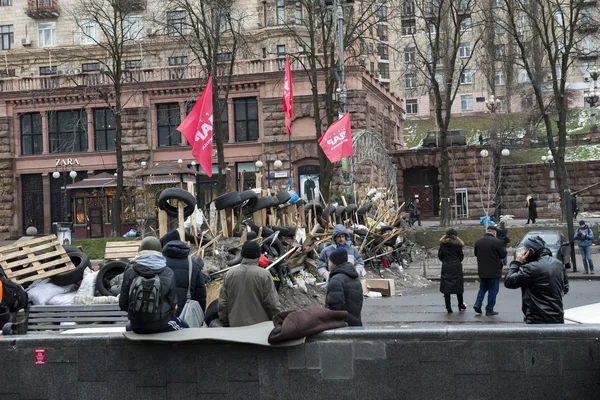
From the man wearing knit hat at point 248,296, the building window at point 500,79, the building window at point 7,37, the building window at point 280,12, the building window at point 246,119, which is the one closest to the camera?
the man wearing knit hat at point 248,296

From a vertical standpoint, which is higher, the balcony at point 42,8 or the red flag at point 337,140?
the balcony at point 42,8

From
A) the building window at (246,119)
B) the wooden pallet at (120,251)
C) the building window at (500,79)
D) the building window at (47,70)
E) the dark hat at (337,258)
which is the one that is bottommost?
the wooden pallet at (120,251)

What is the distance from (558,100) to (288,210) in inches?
675

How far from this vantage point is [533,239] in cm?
891

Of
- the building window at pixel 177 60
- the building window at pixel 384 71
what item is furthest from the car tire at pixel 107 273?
the building window at pixel 384 71

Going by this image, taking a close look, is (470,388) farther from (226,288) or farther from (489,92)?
(489,92)

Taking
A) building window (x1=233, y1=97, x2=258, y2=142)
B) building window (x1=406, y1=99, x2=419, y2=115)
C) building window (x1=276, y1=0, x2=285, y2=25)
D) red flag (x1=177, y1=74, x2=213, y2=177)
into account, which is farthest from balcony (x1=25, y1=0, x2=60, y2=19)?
building window (x1=406, y1=99, x2=419, y2=115)

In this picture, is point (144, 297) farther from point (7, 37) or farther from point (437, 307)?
point (7, 37)

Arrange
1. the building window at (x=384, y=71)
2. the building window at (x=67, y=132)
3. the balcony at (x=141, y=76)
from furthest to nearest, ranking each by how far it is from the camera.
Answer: the building window at (x=384, y=71) < the building window at (x=67, y=132) < the balcony at (x=141, y=76)

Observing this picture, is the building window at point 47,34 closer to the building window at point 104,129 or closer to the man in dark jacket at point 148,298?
the building window at point 104,129

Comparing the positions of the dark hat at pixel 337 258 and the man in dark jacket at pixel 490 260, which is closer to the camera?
the dark hat at pixel 337 258

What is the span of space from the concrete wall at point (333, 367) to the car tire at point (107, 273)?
21.6 feet

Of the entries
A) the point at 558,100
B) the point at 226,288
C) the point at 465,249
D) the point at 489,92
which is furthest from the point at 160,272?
the point at 489,92

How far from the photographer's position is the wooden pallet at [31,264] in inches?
582
